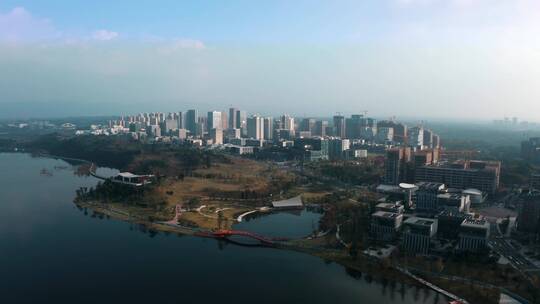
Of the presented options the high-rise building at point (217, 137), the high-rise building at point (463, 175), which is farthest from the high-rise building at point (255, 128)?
the high-rise building at point (463, 175)

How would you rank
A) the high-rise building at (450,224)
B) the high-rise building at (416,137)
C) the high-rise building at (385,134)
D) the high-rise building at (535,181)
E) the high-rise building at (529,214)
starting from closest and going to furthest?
the high-rise building at (450,224) < the high-rise building at (529,214) < the high-rise building at (535,181) < the high-rise building at (416,137) < the high-rise building at (385,134)

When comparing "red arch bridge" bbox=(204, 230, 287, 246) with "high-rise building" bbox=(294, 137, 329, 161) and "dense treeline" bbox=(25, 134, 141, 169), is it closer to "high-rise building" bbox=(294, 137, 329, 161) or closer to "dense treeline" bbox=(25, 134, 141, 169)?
"dense treeline" bbox=(25, 134, 141, 169)

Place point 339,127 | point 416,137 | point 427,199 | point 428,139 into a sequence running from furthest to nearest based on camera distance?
point 339,127 → point 428,139 → point 416,137 → point 427,199

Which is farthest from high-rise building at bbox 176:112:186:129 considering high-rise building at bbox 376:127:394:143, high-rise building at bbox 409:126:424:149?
high-rise building at bbox 409:126:424:149

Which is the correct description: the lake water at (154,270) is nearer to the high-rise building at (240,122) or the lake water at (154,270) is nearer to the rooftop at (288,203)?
the rooftop at (288,203)

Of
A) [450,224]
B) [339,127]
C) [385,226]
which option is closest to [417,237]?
[385,226]

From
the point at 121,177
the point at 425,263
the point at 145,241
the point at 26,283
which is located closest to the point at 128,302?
the point at 26,283

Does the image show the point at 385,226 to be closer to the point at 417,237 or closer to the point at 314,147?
the point at 417,237

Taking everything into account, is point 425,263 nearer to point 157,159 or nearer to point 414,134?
point 157,159
